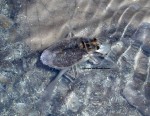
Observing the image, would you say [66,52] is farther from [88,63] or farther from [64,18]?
[64,18]

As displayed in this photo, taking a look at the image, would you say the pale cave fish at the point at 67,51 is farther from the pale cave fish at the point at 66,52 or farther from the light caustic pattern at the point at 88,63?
the light caustic pattern at the point at 88,63

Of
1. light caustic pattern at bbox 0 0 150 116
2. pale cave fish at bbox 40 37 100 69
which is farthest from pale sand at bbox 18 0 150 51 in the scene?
pale cave fish at bbox 40 37 100 69

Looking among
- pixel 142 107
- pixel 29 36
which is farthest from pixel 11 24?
pixel 142 107

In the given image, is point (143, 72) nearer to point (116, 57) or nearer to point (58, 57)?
point (116, 57)

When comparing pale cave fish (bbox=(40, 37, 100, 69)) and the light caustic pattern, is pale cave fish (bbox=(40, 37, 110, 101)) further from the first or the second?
the light caustic pattern

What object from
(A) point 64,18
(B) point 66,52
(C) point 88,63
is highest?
(A) point 64,18

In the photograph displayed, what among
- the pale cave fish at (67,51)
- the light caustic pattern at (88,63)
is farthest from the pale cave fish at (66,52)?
the light caustic pattern at (88,63)

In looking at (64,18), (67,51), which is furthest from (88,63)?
(64,18)

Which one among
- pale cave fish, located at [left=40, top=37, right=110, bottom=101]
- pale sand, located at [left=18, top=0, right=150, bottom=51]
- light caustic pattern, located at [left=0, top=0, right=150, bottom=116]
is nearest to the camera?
light caustic pattern, located at [left=0, top=0, right=150, bottom=116]
